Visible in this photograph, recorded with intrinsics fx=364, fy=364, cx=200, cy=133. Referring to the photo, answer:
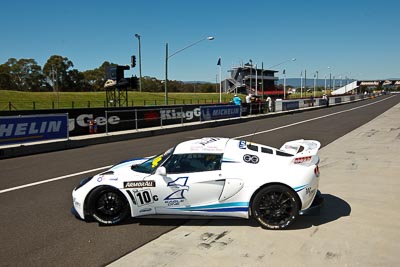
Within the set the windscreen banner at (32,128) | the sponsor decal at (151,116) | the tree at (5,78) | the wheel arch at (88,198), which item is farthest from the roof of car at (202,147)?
the tree at (5,78)

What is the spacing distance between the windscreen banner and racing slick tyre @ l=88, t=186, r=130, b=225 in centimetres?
910

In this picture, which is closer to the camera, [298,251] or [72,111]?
[298,251]

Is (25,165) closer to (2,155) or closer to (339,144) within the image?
(2,155)

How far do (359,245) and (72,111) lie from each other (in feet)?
48.3

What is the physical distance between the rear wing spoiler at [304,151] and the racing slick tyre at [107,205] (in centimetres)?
259

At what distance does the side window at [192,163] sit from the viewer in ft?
17.2

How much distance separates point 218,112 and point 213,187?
2186 cm

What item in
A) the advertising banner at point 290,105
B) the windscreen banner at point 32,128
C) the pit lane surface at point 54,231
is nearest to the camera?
the pit lane surface at point 54,231

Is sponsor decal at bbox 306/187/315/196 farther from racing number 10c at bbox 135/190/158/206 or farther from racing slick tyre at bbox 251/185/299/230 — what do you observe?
racing number 10c at bbox 135/190/158/206

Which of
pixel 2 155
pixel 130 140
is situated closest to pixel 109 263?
pixel 2 155

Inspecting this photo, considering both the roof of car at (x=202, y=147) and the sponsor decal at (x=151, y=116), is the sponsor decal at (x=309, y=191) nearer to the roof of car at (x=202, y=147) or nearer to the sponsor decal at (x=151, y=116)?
the roof of car at (x=202, y=147)

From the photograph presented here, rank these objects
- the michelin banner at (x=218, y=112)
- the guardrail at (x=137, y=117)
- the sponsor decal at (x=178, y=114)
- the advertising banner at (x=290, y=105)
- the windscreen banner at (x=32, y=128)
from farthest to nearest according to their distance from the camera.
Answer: the advertising banner at (x=290, y=105) < the michelin banner at (x=218, y=112) < the sponsor decal at (x=178, y=114) < the guardrail at (x=137, y=117) < the windscreen banner at (x=32, y=128)

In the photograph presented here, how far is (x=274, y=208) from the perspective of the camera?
5.07 meters

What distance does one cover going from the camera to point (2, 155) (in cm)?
1228
